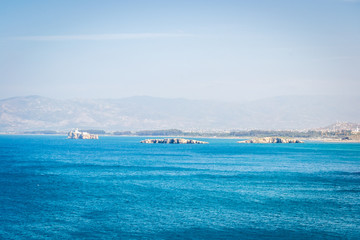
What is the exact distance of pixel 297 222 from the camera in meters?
43.0

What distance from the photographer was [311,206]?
5028 centimetres

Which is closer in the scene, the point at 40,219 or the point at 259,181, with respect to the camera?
the point at 40,219

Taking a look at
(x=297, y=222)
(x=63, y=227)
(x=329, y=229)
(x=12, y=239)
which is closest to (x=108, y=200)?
(x=63, y=227)

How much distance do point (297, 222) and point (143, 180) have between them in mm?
33878

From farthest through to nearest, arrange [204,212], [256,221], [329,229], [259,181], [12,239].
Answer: [259,181] < [204,212] < [256,221] < [329,229] < [12,239]

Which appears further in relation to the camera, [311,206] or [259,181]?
[259,181]

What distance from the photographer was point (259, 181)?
231 ft

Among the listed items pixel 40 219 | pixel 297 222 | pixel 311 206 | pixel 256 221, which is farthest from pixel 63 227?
pixel 311 206

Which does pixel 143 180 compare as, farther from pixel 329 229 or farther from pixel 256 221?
pixel 329 229

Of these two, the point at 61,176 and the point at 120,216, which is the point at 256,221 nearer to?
the point at 120,216

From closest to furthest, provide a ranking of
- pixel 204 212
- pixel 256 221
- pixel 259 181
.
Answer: pixel 256 221
pixel 204 212
pixel 259 181

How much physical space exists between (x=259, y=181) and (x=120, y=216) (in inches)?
1266

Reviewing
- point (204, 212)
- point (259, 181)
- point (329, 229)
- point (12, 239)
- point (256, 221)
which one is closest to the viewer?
point (12, 239)

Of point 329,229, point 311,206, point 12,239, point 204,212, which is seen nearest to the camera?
point 12,239
